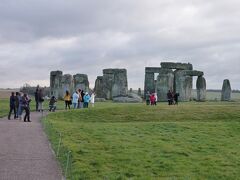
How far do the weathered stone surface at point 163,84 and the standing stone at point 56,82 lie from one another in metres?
11.2

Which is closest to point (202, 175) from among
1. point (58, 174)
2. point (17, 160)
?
point (58, 174)

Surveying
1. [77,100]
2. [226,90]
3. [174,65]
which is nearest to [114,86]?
[174,65]

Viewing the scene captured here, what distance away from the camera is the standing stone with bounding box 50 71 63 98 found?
55750mm

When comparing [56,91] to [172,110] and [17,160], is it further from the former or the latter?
[17,160]

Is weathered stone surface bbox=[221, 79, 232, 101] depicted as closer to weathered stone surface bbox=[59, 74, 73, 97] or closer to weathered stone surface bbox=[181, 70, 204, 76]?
weathered stone surface bbox=[181, 70, 204, 76]

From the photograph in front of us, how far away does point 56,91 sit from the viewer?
184ft

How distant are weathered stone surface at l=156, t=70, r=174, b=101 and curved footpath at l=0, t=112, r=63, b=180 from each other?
31007 millimetres

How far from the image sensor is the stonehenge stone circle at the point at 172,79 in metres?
54.4

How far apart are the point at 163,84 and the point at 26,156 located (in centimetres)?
3846

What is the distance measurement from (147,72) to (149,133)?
34993 millimetres

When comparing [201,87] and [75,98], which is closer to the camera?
[75,98]

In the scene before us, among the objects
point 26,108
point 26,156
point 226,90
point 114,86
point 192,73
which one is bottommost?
point 26,156

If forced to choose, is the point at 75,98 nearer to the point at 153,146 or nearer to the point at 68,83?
the point at 68,83

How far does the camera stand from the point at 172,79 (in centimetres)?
5516
